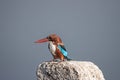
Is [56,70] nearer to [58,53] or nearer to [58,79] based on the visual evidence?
[58,79]

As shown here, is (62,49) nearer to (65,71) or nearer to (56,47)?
(56,47)

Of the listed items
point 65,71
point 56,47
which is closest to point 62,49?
point 56,47

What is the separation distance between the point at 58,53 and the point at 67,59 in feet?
0.84

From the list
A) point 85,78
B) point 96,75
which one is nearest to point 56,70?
point 85,78

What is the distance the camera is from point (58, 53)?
6.57 metres

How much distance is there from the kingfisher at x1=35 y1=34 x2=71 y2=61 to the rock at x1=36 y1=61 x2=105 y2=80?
0.39 metres

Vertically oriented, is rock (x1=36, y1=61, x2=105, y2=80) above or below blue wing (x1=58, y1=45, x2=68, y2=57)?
below

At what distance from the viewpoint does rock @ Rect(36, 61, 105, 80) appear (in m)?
5.88

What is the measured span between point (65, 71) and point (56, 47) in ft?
2.67

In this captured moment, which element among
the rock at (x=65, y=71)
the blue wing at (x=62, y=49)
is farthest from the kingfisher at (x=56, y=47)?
the rock at (x=65, y=71)

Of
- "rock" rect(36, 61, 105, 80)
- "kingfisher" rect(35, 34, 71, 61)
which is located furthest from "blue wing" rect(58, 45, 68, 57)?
"rock" rect(36, 61, 105, 80)

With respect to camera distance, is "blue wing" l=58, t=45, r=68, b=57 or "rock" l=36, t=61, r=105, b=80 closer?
"rock" l=36, t=61, r=105, b=80

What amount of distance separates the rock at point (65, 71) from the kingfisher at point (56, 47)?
390 mm

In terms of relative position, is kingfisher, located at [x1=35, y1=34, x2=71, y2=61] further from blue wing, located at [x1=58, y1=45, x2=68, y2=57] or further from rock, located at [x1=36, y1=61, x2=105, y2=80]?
rock, located at [x1=36, y1=61, x2=105, y2=80]
